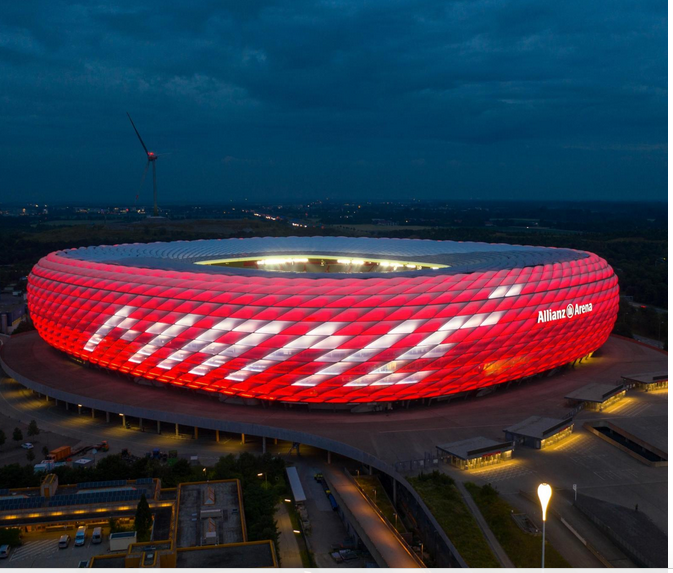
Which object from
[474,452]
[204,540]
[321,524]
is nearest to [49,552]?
[204,540]

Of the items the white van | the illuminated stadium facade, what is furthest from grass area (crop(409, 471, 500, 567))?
the white van

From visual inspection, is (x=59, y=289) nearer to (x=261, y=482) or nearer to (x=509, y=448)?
(x=261, y=482)

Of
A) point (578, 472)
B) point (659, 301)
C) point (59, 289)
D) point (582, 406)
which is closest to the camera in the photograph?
point (578, 472)

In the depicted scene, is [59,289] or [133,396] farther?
[59,289]

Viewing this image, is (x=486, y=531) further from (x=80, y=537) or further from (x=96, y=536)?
(x=80, y=537)

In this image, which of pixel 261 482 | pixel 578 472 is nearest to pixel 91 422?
pixel 261 482

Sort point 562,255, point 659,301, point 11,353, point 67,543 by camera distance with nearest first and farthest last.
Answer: point 67,543, point 562,255, point 11,353, point 659,301

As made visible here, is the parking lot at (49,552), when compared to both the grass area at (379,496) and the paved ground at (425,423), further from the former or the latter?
the grass area at (379,496)

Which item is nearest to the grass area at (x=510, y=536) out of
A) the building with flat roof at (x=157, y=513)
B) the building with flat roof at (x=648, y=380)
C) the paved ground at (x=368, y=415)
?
the paved ground at (x=368, y=415)
